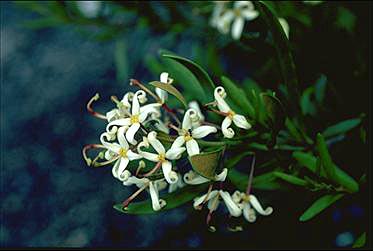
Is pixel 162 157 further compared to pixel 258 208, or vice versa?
pixel 258 208

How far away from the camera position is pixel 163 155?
90 cm

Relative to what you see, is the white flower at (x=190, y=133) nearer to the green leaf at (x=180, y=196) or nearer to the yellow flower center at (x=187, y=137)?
the yellow flower center at (x=187, y=137)

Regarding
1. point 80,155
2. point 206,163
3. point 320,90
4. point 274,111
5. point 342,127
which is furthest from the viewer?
point 80,155

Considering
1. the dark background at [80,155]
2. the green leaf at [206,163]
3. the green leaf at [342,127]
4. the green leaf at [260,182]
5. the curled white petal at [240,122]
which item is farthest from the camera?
the dark background at [80,155]

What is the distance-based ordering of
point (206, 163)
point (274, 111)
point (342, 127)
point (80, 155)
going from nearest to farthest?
point (206, 163) → point (274, 111) → point (342, 127) → point (80, 155)

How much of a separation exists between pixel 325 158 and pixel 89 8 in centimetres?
95

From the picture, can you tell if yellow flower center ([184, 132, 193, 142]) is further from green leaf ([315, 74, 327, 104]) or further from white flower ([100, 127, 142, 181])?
green leaf ([315, 74, 327, 104])

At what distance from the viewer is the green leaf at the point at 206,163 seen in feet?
2.74

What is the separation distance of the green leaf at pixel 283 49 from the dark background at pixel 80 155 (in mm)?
238

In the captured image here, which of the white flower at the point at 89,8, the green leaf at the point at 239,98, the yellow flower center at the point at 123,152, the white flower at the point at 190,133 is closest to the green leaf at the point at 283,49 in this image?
the green leaf at the point at 239,98

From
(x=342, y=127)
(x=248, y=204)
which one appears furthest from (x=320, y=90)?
(x=248, y=204)

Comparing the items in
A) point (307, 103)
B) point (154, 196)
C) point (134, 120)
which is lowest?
point (307, 103)

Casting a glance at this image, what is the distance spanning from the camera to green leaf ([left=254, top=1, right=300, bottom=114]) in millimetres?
968

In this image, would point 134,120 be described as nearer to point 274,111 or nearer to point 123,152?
point 123,152
